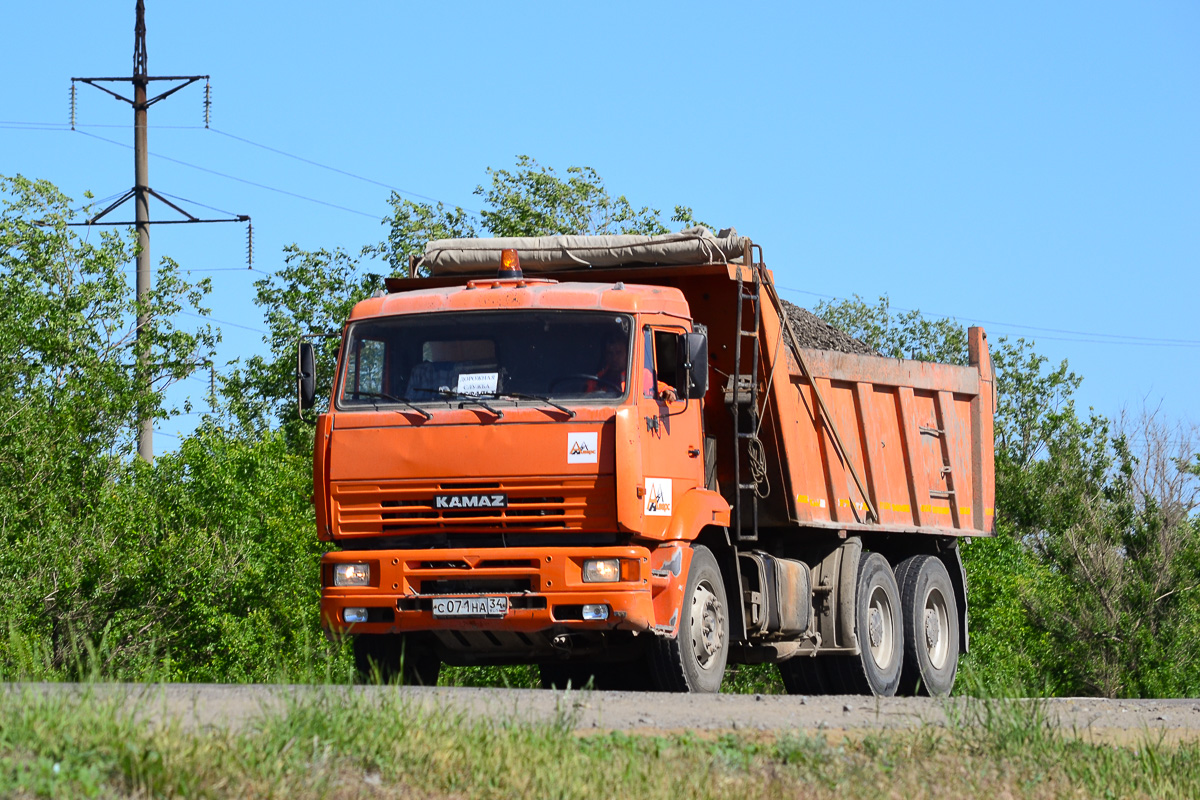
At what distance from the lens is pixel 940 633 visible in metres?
14.7

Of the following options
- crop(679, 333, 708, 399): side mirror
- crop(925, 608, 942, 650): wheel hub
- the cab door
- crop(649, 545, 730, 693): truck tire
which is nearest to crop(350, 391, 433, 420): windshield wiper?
the cab door

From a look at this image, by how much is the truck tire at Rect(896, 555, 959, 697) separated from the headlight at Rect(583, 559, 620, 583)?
4466 millimetres

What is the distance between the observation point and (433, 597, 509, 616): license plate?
9617 millimetres

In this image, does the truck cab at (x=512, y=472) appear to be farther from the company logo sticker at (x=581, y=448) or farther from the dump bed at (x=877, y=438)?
the dump bed at (x=877, y=438)

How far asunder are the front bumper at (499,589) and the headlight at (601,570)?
0.03 metres

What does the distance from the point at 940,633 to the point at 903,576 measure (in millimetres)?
1001

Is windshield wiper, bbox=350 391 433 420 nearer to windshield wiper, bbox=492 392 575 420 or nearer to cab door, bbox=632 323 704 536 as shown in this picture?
windshield wiper, bbox=492 392 575 420

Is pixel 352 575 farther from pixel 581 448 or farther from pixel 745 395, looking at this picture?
pixel 745 395

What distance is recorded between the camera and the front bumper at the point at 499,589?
9.55 meters

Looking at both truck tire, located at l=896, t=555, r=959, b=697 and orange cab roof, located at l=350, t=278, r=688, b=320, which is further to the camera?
truck tire, located at l=896, t=555, r=959, b=697

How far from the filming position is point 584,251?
1170 centimetres

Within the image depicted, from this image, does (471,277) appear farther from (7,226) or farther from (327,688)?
(7,226)

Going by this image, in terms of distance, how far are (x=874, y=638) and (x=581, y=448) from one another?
4712 millimetres

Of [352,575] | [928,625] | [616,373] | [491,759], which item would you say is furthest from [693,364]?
[928,625]
